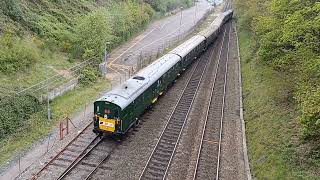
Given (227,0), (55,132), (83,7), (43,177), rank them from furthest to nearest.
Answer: (227,0) → (83,7) → (55,132) → (43,177)

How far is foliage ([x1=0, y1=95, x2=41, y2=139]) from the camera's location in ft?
79.7

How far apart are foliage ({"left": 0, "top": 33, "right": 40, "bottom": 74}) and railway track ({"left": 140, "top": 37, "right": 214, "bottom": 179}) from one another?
13.8m

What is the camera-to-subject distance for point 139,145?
953 inches

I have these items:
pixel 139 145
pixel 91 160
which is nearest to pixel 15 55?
pixel 91 160

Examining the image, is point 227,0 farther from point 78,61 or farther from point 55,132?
point 55,132

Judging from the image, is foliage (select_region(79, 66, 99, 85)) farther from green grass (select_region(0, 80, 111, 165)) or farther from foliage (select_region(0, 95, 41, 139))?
foliage (select_region(0, 95, 41, 139))

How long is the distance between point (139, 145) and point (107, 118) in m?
2.83

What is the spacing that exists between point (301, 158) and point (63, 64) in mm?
25738

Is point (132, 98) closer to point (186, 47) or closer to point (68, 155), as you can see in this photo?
point (68, 155)

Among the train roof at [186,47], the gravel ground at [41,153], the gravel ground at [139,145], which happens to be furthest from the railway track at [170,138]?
the gravel ground at [41,153]

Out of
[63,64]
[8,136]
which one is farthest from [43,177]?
[63,64]

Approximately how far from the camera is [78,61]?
40250 mm

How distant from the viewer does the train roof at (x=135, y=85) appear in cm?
2377

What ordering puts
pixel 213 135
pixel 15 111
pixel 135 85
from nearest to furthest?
pixel 15 111 < pixel 213 135 < pixel 135 85
